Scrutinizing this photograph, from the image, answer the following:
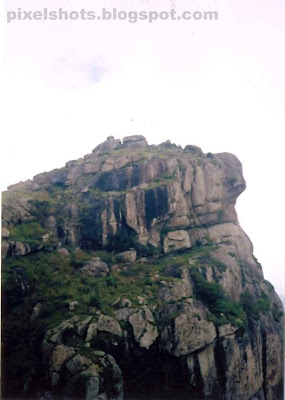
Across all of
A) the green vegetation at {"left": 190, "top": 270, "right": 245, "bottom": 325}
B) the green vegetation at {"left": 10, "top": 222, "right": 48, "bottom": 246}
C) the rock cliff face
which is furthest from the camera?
the green vegetation at {"left": 10, "top": 222, "right": 48, "bottom": 246}

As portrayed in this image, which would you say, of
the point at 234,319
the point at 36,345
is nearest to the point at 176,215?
the point at 234,319

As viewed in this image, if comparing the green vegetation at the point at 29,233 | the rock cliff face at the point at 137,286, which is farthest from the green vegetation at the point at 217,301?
the green vegetation at the point at 29,233

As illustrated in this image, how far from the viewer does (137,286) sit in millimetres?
15055

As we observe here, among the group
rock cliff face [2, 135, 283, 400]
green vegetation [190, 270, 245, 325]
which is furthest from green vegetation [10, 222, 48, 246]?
green vegetation [190, 270, 245, 325]

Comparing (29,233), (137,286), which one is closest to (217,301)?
(137,286)

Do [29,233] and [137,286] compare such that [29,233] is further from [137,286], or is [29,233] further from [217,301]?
[217,301]

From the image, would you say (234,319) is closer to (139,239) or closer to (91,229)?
(139,239)

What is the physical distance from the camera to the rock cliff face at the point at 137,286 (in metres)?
12.6

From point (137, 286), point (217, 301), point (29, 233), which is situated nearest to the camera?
point (217, 301)

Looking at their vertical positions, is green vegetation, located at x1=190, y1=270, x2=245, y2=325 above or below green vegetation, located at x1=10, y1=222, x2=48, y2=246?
below

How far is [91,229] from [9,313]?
4973 mm

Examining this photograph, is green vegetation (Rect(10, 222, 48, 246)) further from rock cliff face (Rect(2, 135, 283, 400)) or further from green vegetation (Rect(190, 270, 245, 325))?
green vegetation (Rect(190, 270, 245, 325))

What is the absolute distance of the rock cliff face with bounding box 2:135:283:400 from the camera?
496 inches

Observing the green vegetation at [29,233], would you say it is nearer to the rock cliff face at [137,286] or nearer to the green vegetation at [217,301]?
the rock cliff face at [137,286]
